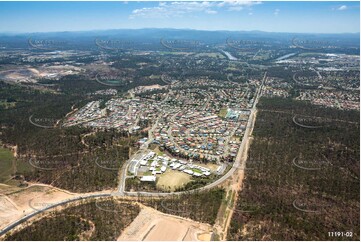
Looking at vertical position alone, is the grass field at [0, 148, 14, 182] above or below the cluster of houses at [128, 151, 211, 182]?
below

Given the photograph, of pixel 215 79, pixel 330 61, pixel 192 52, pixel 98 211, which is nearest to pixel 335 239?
pixel 98 211

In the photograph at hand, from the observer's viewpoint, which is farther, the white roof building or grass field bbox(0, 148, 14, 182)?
grass field bbox(0, 148, 14, 182)

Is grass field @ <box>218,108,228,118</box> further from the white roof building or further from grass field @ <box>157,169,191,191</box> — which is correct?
the white roof building

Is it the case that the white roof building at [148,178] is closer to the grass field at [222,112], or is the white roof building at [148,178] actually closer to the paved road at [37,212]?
the paved road at [37,212]

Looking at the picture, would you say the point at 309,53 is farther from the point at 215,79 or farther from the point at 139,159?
the point at 139,159

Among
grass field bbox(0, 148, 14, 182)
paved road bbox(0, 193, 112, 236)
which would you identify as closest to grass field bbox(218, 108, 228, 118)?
paved road bbox(0, 193, 112, 236)

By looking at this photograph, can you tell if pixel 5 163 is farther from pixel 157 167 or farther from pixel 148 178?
pixel 157 167

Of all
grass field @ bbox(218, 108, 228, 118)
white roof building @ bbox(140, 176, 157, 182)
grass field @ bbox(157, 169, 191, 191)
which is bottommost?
grass field @ bbox(157, 169, 191, 191)

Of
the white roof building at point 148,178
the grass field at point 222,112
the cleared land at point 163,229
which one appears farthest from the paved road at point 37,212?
the grass field at point 222,112
